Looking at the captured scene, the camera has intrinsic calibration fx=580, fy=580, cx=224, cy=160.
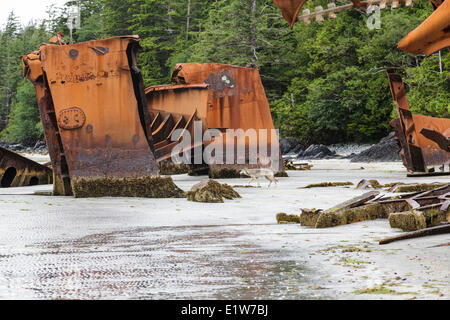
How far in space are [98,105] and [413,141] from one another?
7683mm

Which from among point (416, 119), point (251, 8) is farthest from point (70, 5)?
point (416, 119)

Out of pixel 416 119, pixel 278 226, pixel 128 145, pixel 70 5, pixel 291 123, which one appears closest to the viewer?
pixel 278 226

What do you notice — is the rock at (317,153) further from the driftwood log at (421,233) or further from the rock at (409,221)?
the driftwood log at (421,233)

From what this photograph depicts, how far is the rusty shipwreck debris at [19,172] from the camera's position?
448 inches

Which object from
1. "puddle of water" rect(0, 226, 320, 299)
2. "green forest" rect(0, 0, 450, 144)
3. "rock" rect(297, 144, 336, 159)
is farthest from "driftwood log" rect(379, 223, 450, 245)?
"rock" rect(297, 144, 336, 159)

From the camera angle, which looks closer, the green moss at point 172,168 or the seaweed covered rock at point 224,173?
the seaweed covered rock at point 224,173

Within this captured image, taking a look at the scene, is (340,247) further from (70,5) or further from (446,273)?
(70,5)

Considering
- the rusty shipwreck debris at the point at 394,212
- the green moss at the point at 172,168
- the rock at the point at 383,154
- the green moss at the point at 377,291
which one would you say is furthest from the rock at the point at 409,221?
the rock at the point at 383,154

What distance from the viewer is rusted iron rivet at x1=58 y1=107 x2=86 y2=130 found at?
332 inches

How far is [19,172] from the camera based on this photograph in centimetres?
1176

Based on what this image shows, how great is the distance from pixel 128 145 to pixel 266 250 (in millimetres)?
4956

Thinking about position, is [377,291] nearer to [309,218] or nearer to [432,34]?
[432,34]

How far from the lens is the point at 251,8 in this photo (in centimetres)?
4144

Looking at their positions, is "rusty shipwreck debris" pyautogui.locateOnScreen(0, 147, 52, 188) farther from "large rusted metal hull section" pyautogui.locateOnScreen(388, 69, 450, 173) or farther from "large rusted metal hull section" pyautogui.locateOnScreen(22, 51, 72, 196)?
"large rusted metal hull section" pyautogui.locateOnScreen(388, 69, 450, 173)
